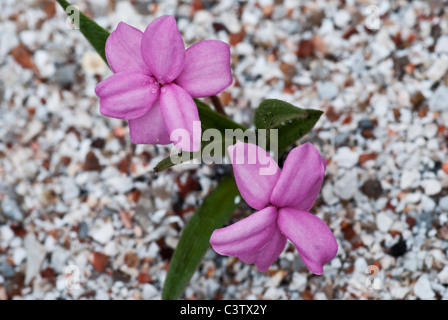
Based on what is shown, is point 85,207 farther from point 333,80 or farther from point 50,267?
point 333,80

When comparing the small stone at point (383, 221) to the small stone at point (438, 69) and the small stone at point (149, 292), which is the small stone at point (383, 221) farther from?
the small stone at point (149, 292)

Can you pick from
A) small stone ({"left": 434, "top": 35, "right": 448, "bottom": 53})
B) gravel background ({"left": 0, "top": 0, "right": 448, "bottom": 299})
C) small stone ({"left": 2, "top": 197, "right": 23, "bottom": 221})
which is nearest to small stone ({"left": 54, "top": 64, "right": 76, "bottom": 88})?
gravel background ({"left": 0, "top": 0, "right": 448, "bottom": 299})

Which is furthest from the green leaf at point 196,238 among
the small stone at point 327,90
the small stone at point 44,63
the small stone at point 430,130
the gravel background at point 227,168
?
the small stone at point 44,63

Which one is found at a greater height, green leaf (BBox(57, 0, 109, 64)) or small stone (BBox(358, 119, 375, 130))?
green leaf (BBox(57, 0, 109, 64))

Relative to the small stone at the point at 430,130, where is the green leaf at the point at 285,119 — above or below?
above

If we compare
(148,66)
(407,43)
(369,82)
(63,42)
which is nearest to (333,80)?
(369,82)

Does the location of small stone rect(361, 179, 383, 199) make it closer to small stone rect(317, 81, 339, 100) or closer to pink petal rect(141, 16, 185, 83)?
small stone rect(317, 81, 339, 100)

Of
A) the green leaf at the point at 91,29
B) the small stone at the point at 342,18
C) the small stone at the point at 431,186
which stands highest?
the green leaf at the point at 91,29
